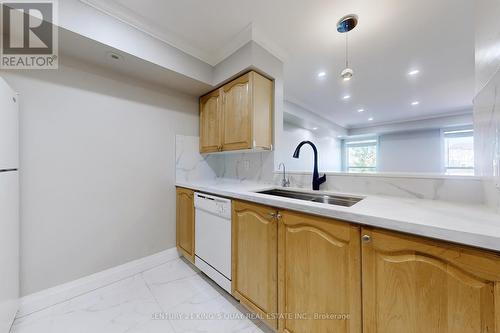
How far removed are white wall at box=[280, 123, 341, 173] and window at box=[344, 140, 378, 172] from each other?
383 mm

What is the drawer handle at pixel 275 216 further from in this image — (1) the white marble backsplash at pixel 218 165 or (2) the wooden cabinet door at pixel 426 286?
(1) the white marble backsplash at pixel 218 165

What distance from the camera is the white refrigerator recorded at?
42.1 inches

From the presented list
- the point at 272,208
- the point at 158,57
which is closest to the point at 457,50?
the point at 272,208

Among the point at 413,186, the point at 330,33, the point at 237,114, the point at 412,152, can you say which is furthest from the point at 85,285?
the point at 412,152

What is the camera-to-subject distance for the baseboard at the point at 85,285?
1.40 metres

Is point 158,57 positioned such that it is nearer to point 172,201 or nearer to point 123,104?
point 123,104

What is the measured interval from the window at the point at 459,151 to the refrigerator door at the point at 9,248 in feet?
26.2

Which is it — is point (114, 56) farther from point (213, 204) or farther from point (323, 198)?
point (323, 198)

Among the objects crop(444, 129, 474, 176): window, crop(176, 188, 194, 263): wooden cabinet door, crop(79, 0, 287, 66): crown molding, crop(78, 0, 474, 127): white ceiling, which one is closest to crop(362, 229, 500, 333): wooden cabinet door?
crop(176, 188, 194, 263): wooden cabinet door

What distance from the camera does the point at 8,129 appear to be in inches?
45.3

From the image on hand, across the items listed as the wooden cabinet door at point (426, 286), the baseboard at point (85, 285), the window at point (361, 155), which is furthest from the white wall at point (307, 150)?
the wooden cabinet door at point (426, 286)

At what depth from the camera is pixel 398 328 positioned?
2.45 ft

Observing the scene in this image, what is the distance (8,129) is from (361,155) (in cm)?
798

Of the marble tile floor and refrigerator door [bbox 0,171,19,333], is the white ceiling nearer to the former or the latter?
refrigerator door [bbox 0,171,19,333]
